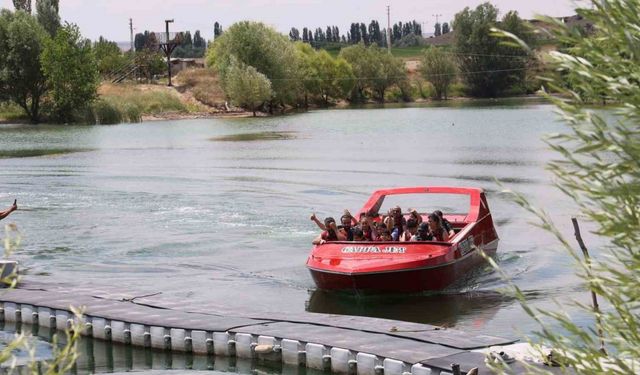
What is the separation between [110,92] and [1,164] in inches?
1931

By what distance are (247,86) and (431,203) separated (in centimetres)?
6891

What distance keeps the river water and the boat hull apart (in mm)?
364

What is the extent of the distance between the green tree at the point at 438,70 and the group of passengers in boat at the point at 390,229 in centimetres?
11604

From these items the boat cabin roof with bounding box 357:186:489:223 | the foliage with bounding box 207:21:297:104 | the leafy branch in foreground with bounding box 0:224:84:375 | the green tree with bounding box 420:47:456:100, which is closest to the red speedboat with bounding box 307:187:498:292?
the boat cabin roof with bounding box 357:186:489:223

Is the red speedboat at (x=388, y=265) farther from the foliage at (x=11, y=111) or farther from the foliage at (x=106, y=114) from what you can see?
the foliage at (x=11, y=111)

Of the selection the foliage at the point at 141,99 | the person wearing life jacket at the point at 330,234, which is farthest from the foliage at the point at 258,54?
the person wearing life jacket at the point at 330,234

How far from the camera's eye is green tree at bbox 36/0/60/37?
395 feet

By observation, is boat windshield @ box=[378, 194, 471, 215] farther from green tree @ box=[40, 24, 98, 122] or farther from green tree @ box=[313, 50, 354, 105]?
green tree @ box=[313, 50, 354, 105]

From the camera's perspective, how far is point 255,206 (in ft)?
117

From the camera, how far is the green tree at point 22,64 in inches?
3684

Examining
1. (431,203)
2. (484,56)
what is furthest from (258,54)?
(431,203)

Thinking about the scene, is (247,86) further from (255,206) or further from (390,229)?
(390,229)

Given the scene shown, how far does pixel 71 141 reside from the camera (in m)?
67.8

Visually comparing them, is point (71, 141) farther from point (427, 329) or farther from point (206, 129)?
point (427, 329)
